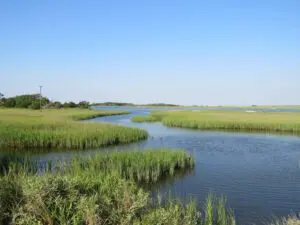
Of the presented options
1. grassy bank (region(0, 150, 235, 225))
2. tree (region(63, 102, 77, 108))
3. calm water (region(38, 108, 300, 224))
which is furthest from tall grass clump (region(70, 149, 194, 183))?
tree (region(63, 102, 77, 108))

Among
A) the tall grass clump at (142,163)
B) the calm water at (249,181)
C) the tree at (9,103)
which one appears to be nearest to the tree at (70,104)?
the tree at (9,103)

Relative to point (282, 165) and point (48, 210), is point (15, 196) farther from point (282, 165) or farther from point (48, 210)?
point (282, 165)

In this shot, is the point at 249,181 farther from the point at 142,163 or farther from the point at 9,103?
the point at 9,103

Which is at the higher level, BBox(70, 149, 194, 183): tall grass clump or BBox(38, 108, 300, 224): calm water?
BBox(70, 149, 194, 183): tall grass clump

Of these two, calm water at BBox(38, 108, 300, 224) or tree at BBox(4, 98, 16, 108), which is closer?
calm water at BBox(38, 108, 300, 224)

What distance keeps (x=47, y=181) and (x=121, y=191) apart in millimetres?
1967

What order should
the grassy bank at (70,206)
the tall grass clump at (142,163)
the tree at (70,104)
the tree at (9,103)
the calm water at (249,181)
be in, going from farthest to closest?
the tree at (70,104)
the tree at (9,103)
the tall grass clump at (142,163)
the calm water at (249,181)
the grassy bank at (70,206)

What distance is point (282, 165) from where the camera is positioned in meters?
17.3

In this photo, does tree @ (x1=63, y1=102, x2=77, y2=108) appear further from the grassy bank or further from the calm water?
the grassy bank

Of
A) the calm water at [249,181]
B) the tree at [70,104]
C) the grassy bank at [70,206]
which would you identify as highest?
the tree at [70,104]

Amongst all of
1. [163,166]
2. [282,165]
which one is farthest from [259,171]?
[163,166]

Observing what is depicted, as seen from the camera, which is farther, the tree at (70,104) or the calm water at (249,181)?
the tree at (70,104)

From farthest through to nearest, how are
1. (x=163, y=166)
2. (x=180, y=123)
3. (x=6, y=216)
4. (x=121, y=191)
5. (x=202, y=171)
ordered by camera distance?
1. (x=180, y=123)
2. (x=202, y=171)
3. (x=163, y=166)
4. (x=121, y=191)
5. (x=6, y=216)

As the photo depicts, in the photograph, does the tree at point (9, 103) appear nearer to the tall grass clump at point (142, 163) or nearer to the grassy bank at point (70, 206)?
the tall grass clump at point (142, 163)
